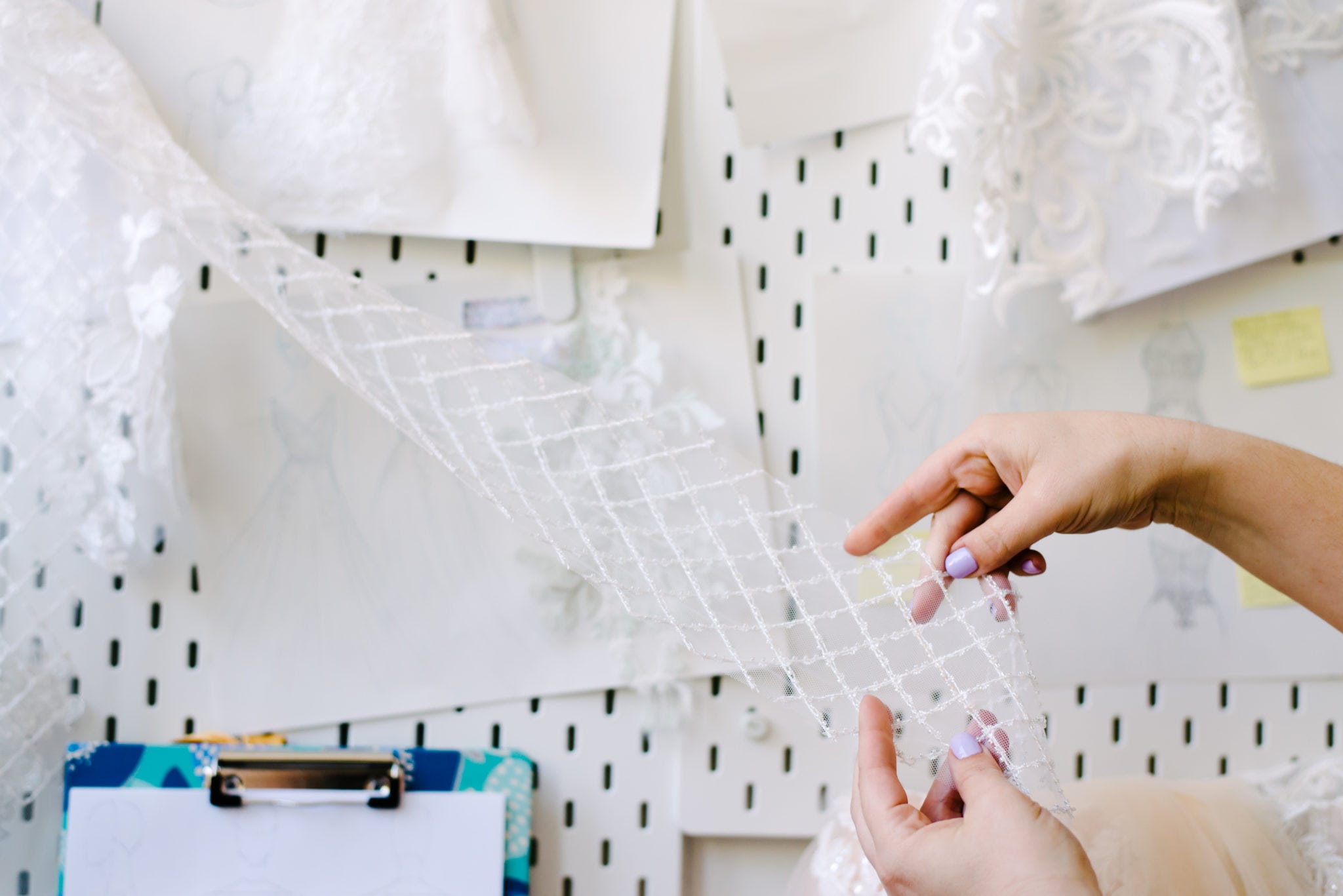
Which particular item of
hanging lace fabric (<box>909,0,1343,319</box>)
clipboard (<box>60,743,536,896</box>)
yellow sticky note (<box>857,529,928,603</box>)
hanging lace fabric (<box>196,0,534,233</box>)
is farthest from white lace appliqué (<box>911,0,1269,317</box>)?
clipboard (<box>60,743,536,896</box>)

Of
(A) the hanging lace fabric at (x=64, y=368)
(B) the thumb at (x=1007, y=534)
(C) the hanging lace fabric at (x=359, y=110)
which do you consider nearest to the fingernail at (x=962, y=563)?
(B) the thumb at (x=1007, y=534)

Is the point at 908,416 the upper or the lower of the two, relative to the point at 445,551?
upper

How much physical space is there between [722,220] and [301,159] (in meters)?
0.33

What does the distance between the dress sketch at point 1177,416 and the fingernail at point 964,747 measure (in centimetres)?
37

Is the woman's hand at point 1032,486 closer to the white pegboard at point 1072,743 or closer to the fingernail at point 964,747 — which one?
the fingernail at point 964,747

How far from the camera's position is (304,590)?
2.59ft

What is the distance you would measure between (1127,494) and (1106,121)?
324 mm

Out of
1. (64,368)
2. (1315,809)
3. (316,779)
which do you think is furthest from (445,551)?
(1315,809)

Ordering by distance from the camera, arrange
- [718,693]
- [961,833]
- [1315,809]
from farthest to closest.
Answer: [718,693] < [1315,809] < [961,833]

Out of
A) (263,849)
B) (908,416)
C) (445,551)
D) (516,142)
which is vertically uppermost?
(516,142)

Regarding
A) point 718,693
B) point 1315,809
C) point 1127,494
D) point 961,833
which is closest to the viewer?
point 961,833

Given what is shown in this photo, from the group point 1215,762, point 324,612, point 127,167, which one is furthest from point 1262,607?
point 127,167

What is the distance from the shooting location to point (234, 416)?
0.79 metres

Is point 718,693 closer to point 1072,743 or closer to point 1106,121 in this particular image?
point 1072,743
